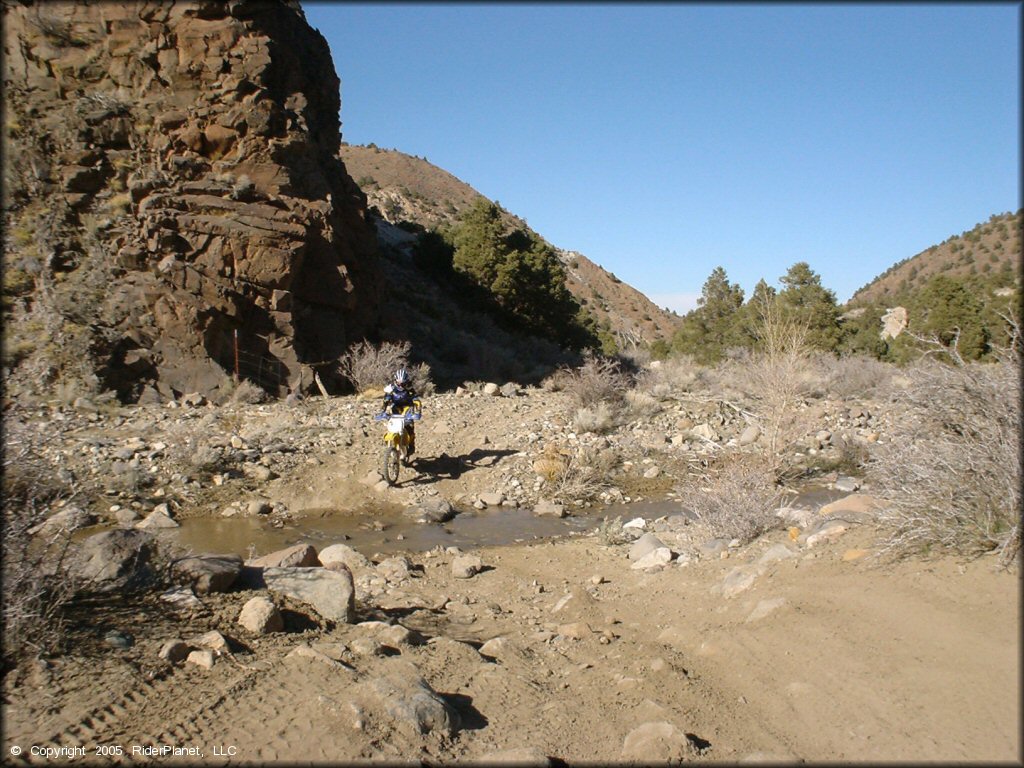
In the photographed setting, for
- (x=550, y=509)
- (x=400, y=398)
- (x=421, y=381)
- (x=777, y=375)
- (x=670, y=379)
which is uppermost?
(x=777, y=375)

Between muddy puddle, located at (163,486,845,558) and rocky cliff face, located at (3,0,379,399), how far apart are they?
20.4 ft

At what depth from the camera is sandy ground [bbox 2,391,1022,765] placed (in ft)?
11.0

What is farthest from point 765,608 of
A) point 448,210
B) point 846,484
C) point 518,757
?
point 448,210

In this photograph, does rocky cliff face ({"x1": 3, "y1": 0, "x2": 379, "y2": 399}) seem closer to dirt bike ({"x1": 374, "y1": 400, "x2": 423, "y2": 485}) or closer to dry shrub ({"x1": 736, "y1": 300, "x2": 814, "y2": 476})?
dirt bike ({"x1": 374, "y1": 400, "x2": 423, "y2": 485})

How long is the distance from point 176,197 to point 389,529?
10499 mm

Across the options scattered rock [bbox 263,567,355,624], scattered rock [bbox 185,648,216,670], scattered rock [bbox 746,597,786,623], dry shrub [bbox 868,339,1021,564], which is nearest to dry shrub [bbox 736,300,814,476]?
dry shrub [bbox 868,339,1021,564]

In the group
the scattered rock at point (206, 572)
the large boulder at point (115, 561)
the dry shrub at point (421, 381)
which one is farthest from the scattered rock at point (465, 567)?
the dry shrub at point (421, 381)

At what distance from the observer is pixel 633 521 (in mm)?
9773

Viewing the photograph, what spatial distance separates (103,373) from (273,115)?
7323 mm

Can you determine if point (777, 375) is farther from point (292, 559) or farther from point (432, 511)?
point (292, 559)

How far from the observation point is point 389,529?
979 cm

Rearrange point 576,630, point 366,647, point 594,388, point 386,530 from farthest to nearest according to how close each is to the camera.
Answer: point 594,388 < point 386,530 < point 576,630 < point 366,647

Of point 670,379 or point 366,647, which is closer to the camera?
point 366,647

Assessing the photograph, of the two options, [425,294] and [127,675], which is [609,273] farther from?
[127,675]
